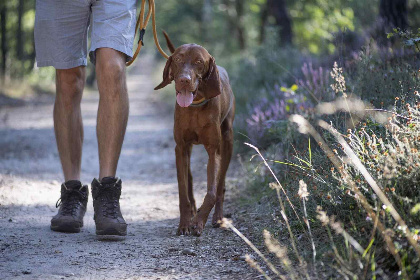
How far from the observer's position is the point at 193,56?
3707 mm

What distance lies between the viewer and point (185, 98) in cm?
364

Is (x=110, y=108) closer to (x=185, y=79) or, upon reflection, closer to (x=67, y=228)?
(x=185, y=79)

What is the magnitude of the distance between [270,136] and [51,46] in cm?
232

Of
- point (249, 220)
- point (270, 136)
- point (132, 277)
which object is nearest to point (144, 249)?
point (132, 277)

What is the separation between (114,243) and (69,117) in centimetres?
110

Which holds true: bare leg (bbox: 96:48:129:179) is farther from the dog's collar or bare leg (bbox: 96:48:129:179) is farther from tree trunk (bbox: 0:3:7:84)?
tree trunk (bbox: 0:3:7:84)

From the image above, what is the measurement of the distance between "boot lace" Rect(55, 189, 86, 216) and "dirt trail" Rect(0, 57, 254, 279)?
17 centimetres

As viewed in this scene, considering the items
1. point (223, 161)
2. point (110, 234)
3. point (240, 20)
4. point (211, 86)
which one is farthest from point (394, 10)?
point (240, 20)

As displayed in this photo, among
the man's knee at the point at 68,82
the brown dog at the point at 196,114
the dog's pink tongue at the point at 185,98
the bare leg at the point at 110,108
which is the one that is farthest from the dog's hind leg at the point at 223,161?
the man's knee at the point at 68,82

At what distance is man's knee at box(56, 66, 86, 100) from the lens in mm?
4090

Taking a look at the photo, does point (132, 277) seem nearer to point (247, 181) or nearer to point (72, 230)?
point (72, 230)

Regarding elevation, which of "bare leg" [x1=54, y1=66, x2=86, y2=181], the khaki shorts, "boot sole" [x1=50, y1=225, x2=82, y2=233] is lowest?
"boot sole" [x1=50, y1=225, x2=82, y2=233]

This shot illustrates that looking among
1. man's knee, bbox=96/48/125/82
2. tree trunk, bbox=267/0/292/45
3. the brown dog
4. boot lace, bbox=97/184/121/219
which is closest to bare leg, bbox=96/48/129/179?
man's knee, bbox=96/48/125/82

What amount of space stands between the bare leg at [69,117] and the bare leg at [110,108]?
372 mm
